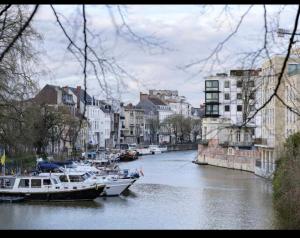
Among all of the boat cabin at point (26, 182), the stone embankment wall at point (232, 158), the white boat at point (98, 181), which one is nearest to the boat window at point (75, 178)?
the white boat at point (98, 181)

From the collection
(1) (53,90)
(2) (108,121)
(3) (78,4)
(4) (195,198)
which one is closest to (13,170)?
(4) (195,198)

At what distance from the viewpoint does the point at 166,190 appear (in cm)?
3073

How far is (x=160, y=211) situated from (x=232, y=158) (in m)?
32.1

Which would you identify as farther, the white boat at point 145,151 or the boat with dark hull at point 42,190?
the white boat at point 145,151

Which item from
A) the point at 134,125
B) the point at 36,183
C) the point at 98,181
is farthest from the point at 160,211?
the point at 134,125

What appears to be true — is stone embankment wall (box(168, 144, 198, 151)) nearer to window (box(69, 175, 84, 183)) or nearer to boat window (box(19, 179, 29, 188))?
window (box(69, 175, 84, 183))

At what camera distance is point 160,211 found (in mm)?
22594

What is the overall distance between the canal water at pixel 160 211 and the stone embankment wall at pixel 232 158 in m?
15.3

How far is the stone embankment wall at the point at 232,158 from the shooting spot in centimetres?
4866

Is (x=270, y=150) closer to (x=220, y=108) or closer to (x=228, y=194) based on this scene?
(x=228, y=194)

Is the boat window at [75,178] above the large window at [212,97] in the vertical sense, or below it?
below

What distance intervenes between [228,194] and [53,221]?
10668 mm

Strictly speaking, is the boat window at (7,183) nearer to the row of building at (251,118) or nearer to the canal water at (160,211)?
the canal water at (160,211)

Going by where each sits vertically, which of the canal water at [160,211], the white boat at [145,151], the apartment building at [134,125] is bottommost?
the canal water at [160,211]
